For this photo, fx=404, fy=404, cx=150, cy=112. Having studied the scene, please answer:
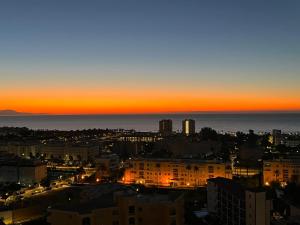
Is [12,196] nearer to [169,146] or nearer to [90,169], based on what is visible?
[90,169]

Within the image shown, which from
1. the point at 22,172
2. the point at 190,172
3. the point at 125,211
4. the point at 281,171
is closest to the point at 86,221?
the point at 125,211

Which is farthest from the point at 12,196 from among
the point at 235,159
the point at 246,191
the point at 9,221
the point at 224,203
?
the point at 235,159

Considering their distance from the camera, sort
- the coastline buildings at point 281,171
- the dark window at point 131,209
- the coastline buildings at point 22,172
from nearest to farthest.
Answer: the dark window at point 131,209 → the coastline buildings at point 281,171 → the coastline buildings at point 22,172

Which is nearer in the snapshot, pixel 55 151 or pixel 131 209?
pixel 131 209

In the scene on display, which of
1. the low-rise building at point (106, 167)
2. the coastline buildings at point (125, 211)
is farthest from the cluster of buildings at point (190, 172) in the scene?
the coastline buildings at point (125, 211)

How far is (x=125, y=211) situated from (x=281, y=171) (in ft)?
23.0

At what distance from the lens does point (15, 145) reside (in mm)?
16797

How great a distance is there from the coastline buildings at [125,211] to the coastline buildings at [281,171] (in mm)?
6524

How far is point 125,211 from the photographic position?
3.58 meters

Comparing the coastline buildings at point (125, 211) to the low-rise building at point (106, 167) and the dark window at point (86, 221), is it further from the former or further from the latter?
the low-rise building at point (106, 167)

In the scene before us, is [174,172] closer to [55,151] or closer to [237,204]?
[237,204]

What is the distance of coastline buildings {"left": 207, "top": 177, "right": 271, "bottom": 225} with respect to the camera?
16.0 feet

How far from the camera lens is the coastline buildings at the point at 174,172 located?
9.79m

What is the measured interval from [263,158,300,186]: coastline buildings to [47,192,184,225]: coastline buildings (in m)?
6.52
